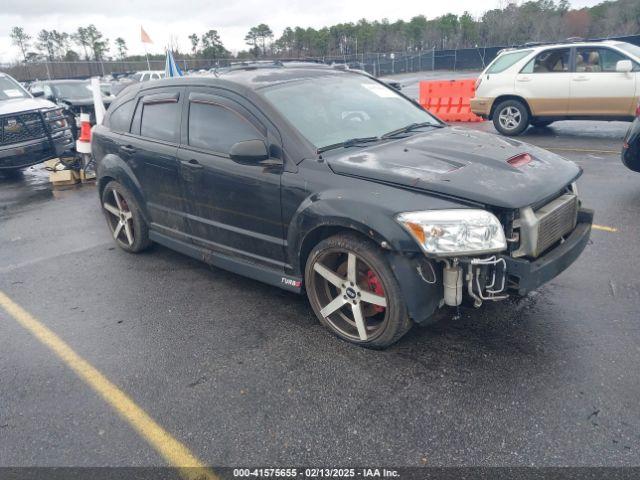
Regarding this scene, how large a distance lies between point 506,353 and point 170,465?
2.11 m

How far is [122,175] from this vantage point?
16.5 ft

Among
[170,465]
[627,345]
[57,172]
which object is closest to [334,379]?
[170,465]

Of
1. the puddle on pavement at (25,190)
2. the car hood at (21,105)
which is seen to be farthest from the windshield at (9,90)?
the puddle on pavement at (25,190)

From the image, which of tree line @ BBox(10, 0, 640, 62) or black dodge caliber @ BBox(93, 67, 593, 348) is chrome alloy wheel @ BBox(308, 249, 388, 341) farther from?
Answer: tree line @ BBox(10, 0, 640, 62)

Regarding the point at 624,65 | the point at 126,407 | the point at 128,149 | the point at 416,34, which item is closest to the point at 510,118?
the point at 624,65

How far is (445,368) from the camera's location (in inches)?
124

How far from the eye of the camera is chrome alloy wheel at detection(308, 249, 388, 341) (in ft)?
10.7

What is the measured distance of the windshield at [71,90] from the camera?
1620 cm

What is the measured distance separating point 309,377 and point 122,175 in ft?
10.0

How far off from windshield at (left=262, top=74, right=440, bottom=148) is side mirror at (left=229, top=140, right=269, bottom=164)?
335 millimetres

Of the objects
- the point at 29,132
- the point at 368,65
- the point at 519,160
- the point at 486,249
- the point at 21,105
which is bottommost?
the point at 486,249

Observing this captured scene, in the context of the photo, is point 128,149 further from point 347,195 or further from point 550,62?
→ point 550,62

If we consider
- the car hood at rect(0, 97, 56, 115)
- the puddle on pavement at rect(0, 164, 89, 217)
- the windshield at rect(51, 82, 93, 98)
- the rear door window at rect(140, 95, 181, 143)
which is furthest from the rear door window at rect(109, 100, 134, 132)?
the windshield at rect(51, 82, 93, 98)

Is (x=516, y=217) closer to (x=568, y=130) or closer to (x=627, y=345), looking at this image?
(x=627, y=345)
